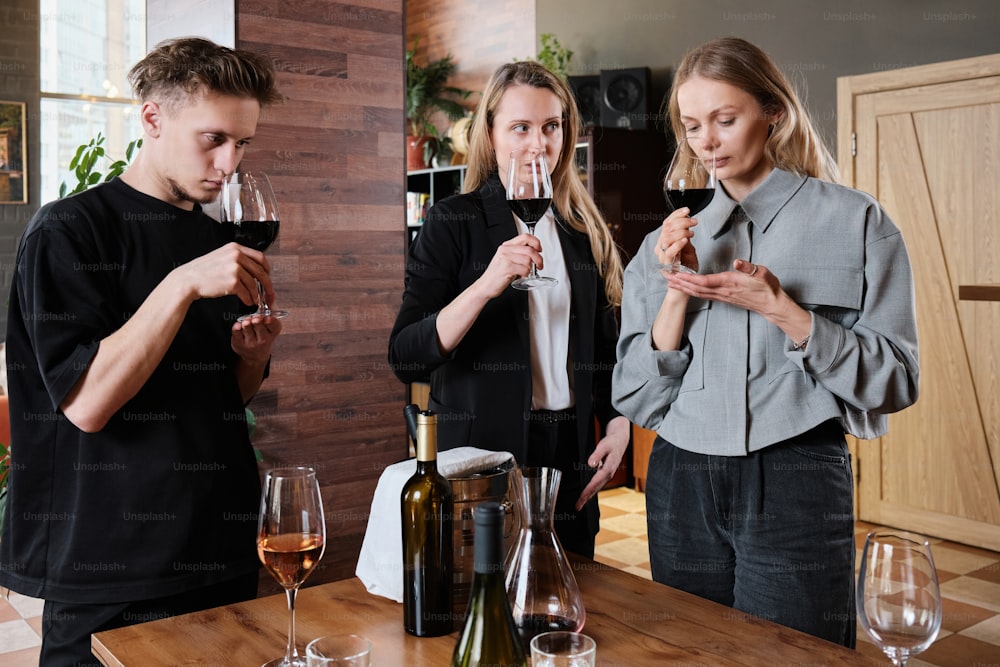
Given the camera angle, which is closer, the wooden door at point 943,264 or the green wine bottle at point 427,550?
the green wine bottle at point 427,550

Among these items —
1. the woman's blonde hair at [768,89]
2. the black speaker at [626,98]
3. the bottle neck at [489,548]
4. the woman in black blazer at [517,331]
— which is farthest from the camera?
the black speaker at [626,98]

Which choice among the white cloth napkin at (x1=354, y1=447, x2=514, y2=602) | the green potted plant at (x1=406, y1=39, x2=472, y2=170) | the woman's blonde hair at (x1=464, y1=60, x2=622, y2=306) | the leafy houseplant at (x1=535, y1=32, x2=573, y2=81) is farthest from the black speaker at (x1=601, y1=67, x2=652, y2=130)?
the white cloth napkin at (x1=354, y1=447, x2=514, y2=602)

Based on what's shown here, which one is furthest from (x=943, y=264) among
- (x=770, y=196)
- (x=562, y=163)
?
(x=770, y=196)

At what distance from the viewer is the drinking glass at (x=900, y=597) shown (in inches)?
41.2

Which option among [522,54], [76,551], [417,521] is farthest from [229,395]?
[522,54]

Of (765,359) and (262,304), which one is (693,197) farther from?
(262,304)

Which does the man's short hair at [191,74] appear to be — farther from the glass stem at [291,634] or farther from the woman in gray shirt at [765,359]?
the glass stem at [291,634]

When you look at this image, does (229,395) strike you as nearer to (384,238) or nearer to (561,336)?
(561,336)

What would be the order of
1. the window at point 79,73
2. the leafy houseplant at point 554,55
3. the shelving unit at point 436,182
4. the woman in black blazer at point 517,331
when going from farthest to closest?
the window at point 79,73
the shelving unit at point 436,182
the leafy houseplant at point 554,55
the woman in black blazer at point 517,331

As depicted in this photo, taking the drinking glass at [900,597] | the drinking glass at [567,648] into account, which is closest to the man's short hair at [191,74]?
the drinking glass at [567,648]

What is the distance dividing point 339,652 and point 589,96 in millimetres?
5782

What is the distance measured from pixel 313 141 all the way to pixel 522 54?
4537mm

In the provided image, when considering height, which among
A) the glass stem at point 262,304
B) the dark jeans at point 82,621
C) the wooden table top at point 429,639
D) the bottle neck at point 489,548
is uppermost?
the glass stem at point 262,304

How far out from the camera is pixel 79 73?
26.7 ft
